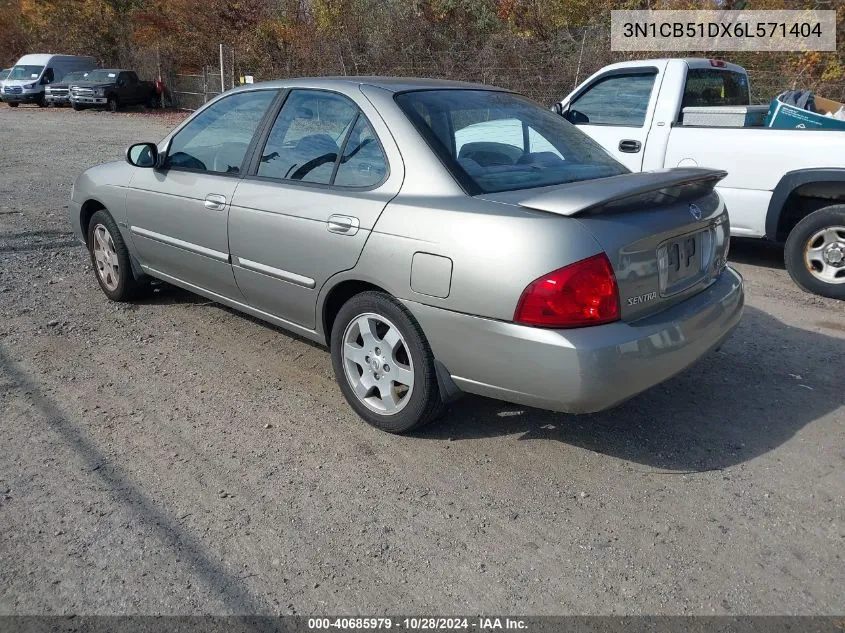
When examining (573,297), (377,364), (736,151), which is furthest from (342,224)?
(736,151)

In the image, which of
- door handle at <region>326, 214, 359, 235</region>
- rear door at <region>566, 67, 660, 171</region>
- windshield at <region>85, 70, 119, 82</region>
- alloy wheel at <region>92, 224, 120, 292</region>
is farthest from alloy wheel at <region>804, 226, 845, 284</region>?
windshield at <region>85, 70, 119, 82</region>

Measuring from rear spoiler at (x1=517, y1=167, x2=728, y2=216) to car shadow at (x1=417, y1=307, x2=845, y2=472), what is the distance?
0.97 meters

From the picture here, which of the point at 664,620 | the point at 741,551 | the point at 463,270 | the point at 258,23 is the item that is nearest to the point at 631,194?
the point at 463,270

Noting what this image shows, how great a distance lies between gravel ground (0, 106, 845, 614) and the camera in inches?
101

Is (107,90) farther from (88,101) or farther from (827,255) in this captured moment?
(827,255)

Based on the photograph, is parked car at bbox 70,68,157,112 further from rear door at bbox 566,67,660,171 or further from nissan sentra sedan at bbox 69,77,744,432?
nissan sentra sedan at bbox 69,77,744,432

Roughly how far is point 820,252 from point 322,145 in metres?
4.22

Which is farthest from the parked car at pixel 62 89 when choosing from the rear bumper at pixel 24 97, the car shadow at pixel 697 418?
the car shadow at pixel 697 418

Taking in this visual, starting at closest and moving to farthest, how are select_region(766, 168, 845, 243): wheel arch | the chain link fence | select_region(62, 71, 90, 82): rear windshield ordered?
1. select_region(766, 168, 845, 243): wheel arch
2. the chain link fence
3. select_region(62, 71, 90, 82): rear windshield

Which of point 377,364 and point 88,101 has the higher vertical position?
point 88,101

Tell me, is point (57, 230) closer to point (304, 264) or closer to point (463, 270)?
point (304, 264)

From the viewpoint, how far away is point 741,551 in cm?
275

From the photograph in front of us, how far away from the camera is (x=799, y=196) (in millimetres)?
6047

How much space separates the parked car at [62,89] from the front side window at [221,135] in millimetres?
28322
